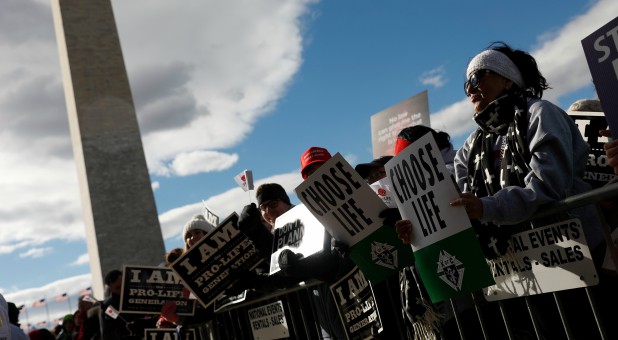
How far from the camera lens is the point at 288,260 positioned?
125 inches

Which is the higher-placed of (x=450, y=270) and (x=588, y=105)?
(x=588, y=105)

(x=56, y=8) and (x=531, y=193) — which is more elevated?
(x=56, y=8)

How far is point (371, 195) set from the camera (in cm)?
278

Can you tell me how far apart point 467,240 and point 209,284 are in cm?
209

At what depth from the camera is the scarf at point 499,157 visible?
2.37 meters

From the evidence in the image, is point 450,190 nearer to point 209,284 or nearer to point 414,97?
point 209,284

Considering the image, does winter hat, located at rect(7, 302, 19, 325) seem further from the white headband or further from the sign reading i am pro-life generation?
the white headband

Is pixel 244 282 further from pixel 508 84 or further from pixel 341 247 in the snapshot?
pixel 508 84

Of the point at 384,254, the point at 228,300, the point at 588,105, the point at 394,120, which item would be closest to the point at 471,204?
the point at 384,254

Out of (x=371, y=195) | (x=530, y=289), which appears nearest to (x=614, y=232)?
(x=530, y=289)

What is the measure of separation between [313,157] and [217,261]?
832 mm

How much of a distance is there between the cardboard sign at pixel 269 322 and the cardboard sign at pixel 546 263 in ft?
5.37

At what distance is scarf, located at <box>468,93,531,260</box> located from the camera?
2371 millimetres

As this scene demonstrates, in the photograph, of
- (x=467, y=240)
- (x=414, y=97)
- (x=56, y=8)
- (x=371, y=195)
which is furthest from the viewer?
(x=56, y=8)
